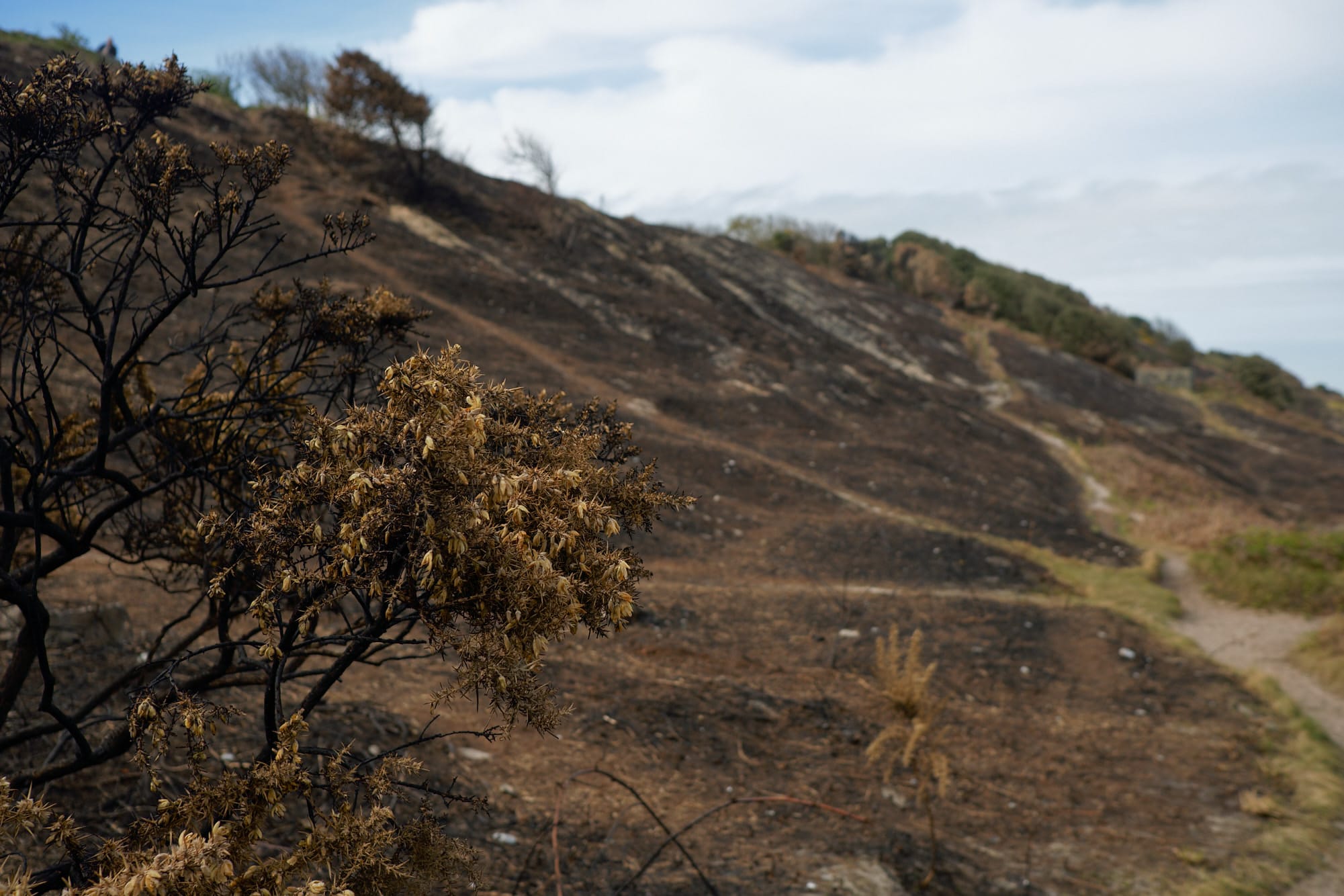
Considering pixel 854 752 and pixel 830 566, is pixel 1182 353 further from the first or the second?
pixel 854 752

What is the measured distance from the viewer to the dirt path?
362 inches

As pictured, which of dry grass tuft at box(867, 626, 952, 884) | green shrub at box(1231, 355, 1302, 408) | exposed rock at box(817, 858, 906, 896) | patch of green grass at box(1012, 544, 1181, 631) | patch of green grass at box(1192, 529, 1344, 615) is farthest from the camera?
green shrub at box(1231, 355, 1302, 408)

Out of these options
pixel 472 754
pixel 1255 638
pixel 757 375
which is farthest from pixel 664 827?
pixel 757 375

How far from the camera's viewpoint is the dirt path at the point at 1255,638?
9.19 m

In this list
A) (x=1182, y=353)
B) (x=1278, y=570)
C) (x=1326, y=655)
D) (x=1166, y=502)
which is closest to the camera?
(x=1326, y=655)

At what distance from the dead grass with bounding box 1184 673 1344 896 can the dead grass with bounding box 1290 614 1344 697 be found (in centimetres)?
141

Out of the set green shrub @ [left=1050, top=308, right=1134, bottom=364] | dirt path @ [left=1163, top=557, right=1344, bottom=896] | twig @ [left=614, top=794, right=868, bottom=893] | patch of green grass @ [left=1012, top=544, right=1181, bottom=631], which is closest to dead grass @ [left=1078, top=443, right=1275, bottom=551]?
dirt path @ [left=1163, top=557, right=1344, bottom=896]

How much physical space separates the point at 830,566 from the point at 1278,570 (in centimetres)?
685

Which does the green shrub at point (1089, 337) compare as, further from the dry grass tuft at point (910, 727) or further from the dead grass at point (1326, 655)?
the dry grass tuft at point (910, 727)

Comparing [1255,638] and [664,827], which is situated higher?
[1255,638]

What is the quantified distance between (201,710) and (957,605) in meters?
10.3

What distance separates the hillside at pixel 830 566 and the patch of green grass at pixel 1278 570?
1.20 m

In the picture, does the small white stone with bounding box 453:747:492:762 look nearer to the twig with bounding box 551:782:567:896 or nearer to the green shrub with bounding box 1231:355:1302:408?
the twig with bounding box 551:782:567:896

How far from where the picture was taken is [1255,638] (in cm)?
1115
